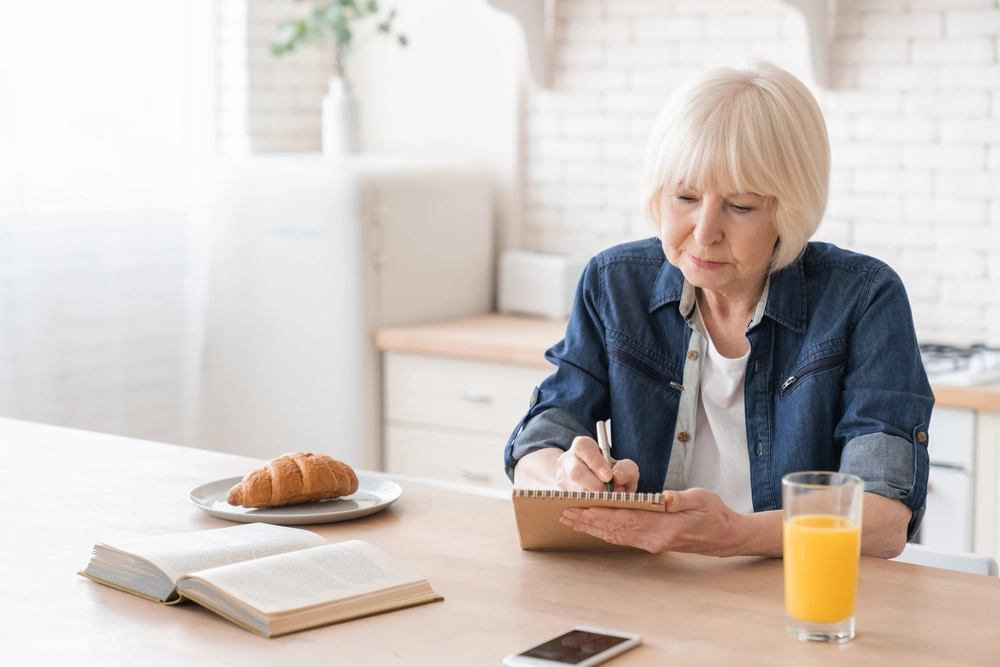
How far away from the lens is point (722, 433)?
2.01m

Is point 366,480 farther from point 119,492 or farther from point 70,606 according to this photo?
point 70,606

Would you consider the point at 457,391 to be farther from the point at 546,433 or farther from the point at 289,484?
Result: the point at 289,484

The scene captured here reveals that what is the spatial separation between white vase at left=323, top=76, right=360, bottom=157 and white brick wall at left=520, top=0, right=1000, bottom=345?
85cm

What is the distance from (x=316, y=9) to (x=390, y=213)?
2.76 feet

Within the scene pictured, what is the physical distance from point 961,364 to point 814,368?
136cm

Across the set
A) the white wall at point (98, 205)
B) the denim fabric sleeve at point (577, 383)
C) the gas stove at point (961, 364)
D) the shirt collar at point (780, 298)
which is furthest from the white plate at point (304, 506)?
the white wall at point (98, 205)

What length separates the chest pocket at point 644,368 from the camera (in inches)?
79.9

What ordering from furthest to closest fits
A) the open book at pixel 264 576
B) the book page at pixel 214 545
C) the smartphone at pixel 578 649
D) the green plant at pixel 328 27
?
the green plant at pixel 328 27 < the book page at pixel 214 545 < the open book at pixel 264 576 < the smartphone at pixel 578 649

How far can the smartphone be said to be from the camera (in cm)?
Result: 126

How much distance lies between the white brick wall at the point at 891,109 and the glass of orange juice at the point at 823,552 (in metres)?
2.34

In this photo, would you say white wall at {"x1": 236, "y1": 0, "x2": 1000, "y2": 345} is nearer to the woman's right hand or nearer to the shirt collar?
the shirt collar

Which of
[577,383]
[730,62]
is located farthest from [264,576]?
[730,62]

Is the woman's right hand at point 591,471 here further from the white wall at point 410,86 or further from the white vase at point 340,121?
the white vase at point 340,121

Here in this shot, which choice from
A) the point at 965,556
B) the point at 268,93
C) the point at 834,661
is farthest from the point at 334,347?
the point at 834,661
